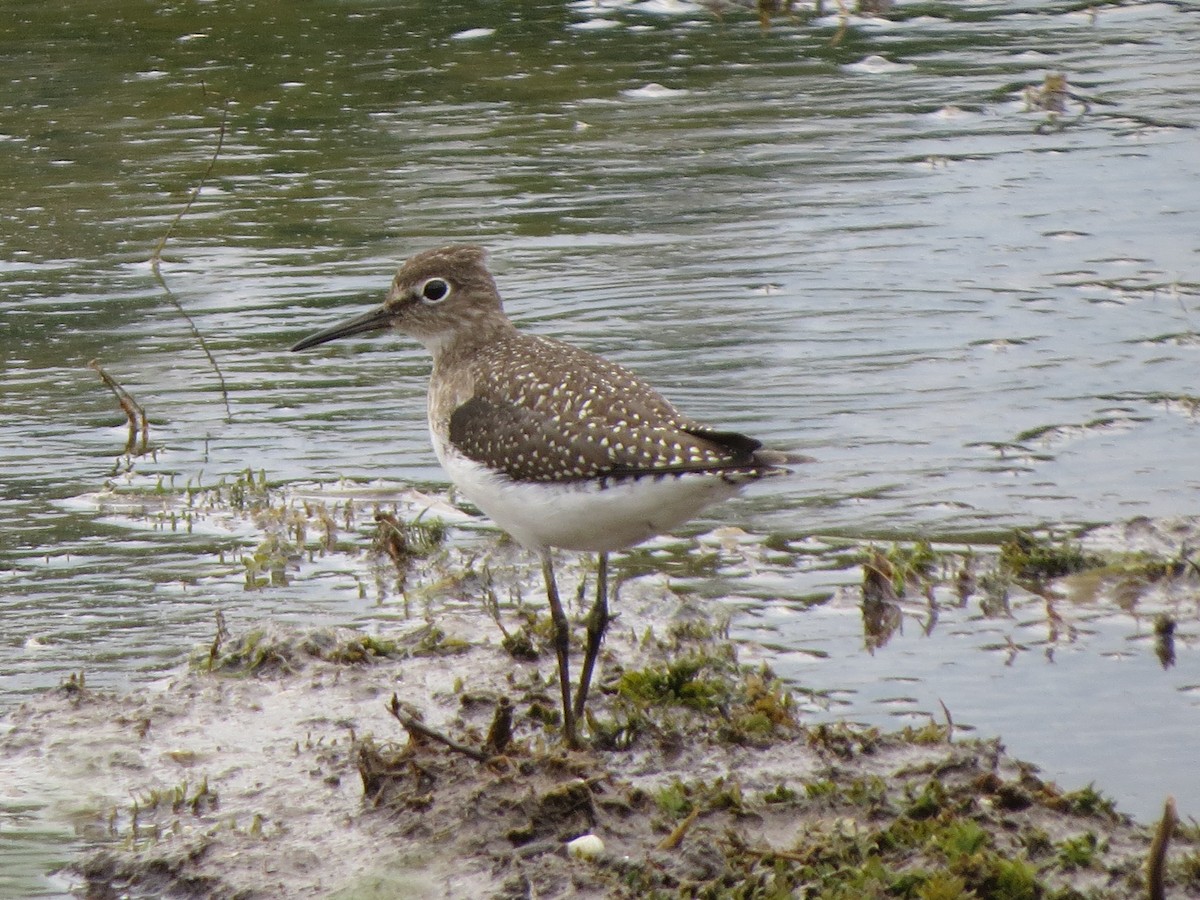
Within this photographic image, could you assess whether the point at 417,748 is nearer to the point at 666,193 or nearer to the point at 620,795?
the point at 620,795

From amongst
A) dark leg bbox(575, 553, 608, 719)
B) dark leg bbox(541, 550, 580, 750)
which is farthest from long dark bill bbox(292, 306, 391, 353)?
dark leg bbox(575, 553, 608, 719)

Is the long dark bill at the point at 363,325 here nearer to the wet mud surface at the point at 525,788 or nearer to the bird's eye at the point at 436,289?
the bird's eye at the point at 436,289

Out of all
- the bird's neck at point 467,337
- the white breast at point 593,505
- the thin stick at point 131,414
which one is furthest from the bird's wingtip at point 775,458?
the thin stick at point 131,414

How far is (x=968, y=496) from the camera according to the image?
7668 mm

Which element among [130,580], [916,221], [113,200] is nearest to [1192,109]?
[916,221]

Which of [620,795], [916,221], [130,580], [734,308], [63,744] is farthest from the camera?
[916,221]

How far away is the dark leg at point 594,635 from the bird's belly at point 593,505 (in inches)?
5.8

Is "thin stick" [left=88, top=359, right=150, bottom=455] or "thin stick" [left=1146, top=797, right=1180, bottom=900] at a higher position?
"thin stick" [left=1146, top=797, right=1180, bottom=900]

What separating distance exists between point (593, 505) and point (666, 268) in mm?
5227

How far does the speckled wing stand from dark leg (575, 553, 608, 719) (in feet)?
1.49

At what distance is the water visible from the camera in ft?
23.4

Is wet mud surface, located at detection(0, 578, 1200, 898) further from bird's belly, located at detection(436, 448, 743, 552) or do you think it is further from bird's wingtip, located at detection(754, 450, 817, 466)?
bird's wingtip, located at detection(754, 450, 817, 466)

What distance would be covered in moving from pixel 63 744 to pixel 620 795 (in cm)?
200

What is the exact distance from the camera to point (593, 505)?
569cm
